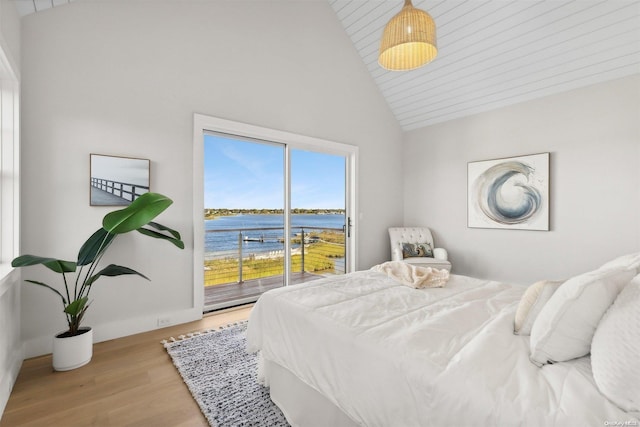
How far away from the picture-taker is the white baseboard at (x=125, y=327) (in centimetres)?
229

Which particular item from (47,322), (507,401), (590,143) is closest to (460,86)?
(590,143)

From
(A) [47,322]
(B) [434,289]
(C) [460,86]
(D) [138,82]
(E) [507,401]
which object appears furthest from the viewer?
(C) [460,86]

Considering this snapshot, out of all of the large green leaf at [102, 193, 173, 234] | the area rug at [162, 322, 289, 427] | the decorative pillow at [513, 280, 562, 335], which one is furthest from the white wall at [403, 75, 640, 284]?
the large green leaf at [102, 193, 173, 234]

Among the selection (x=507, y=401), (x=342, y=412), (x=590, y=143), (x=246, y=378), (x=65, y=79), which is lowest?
(x=246, y=378)

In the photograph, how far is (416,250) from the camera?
4.41 m

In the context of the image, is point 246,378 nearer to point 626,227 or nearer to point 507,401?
point 507,401

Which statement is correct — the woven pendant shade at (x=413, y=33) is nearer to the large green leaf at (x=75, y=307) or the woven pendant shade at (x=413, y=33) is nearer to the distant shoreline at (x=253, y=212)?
the distant shoreline at (x=253, y=212)

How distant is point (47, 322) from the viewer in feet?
7.71

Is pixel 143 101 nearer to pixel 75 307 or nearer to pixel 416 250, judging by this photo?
pixel 75 307

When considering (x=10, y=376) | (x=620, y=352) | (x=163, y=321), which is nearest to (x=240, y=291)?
(x=163, y=321)

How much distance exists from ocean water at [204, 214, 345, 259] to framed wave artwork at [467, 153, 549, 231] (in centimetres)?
203

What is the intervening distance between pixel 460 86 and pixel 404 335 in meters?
3.93

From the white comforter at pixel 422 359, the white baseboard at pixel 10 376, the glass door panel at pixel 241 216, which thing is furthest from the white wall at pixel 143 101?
the white comforter at pixel 422 359

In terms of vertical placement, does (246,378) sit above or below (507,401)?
below
